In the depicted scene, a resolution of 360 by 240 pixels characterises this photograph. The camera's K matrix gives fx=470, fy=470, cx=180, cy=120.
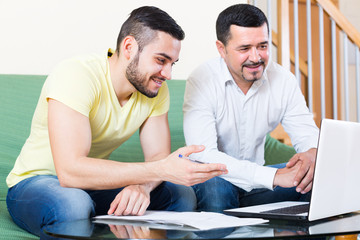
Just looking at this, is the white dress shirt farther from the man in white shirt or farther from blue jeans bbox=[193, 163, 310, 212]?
blue jeans bbox=[193, 163, 310, 212]

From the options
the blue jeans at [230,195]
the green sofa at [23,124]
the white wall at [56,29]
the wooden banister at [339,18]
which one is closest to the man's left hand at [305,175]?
the blue jeans at [230,195]

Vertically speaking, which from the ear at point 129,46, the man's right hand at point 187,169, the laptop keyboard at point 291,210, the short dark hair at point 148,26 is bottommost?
the laptop keyboard at point 291,210

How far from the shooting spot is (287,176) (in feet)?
4.71

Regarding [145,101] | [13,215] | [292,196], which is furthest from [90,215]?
[292,196]

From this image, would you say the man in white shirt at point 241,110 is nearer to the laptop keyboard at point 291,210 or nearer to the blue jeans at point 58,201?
the blue jeans at point 58,201

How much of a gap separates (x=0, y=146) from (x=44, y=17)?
29.0 inches

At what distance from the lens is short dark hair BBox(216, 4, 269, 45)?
1.70 m

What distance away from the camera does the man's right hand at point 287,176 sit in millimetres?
1420

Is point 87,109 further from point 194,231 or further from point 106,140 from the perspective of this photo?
point 194,231

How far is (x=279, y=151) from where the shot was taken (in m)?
2.19

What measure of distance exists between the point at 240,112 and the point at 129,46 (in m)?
0.55

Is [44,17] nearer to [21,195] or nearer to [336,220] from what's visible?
[21,195]

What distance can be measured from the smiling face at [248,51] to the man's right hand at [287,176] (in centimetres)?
40

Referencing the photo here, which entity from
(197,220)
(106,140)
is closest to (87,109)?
(106,140)
